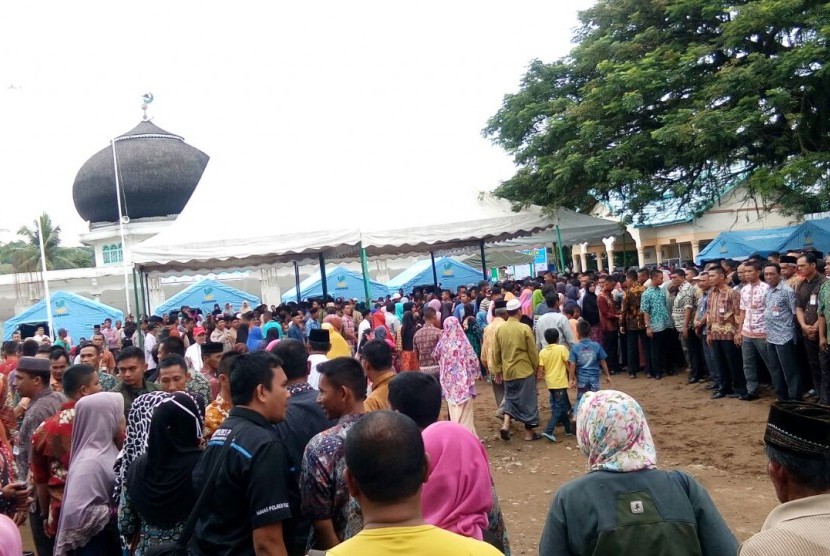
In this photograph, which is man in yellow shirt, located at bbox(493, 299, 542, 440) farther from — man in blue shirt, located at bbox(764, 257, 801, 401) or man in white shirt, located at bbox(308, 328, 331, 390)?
man in blue shirt, located at bbox(764, 257, 801, 401)

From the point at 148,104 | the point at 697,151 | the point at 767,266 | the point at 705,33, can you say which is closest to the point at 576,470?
the point at 767,266

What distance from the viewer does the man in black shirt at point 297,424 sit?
3.08 meters

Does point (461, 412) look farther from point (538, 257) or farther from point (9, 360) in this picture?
point (538, 257)

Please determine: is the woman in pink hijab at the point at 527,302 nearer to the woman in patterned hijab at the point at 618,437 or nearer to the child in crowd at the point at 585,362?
the child in crowd at the point at 585,362

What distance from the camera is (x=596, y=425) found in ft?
7.91

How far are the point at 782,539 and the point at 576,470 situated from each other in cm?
563

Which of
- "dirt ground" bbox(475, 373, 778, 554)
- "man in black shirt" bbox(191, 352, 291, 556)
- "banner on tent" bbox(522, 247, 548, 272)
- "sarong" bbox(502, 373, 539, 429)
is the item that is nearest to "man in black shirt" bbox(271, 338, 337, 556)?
"man in black shirt" bbox(191, 352, 291, 556)

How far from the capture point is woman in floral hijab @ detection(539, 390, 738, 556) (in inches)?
89.3

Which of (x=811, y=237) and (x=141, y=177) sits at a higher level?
(x=141, y=177)

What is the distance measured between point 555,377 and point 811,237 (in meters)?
9.44

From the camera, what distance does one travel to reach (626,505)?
7.55ft

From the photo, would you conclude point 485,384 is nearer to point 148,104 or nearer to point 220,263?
point 220,263

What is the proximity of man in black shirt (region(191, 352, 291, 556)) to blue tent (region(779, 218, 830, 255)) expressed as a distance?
14551mm

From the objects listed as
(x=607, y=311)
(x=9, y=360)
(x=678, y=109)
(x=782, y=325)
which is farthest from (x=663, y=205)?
(x=9, y=360)
